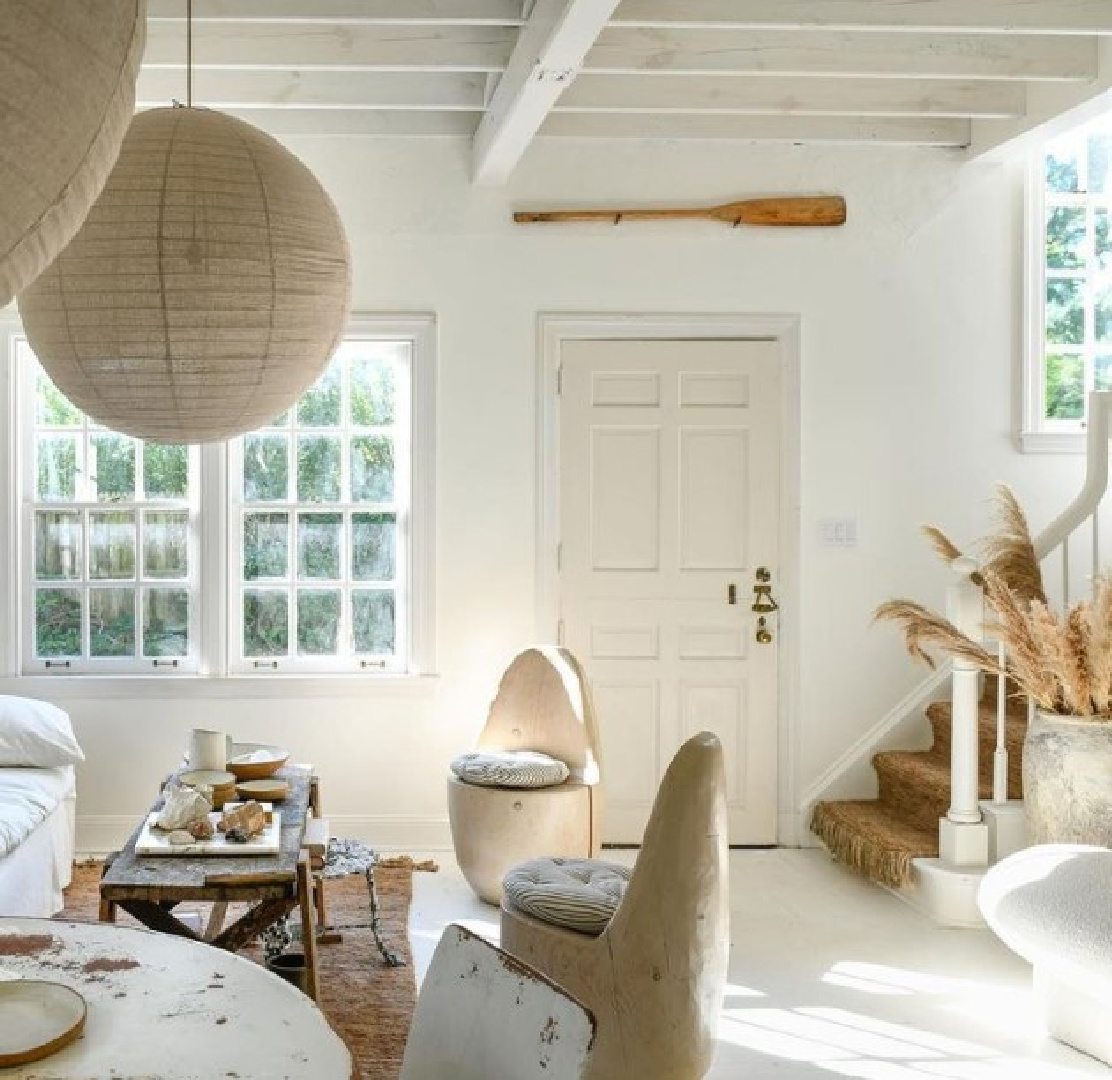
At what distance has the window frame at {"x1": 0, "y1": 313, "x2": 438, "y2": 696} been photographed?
6055mm

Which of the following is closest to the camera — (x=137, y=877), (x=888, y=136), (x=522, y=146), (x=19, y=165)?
(x=19, y=165)

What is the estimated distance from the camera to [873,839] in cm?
554

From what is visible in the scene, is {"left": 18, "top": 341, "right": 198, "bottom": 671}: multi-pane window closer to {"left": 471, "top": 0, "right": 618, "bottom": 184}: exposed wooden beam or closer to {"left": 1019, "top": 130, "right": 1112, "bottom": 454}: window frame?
{"left": 471, "top": 0, "right": 618, "bottom": 184}: exposed wooden beam

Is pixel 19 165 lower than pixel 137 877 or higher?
higher

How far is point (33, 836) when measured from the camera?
197 inches

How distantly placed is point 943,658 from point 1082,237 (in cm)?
185

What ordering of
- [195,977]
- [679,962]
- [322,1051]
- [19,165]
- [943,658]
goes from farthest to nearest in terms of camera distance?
[943,658] → [679,962] → [195,977] → [322,1051] → [19,165]

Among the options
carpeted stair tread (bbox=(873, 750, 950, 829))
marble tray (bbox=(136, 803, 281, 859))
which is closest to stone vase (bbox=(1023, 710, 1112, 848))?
carpeted stair tread (bbox=(873, 750, 950, 829))

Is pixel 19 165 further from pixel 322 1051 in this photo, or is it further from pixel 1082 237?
pixel 1082 237

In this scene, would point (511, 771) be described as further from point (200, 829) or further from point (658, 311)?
point (658, 311)

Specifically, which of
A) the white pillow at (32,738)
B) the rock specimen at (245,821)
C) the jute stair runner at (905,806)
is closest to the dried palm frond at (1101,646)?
the jute stair runner at (905,806)

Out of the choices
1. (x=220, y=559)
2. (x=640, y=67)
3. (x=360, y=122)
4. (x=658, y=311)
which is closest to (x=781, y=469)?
(x=658, y=311)

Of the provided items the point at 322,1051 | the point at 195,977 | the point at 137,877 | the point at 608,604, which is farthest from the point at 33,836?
the point at 322,1051

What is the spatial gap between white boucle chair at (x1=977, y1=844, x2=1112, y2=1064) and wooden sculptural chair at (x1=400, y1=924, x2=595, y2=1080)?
218 centimetres
